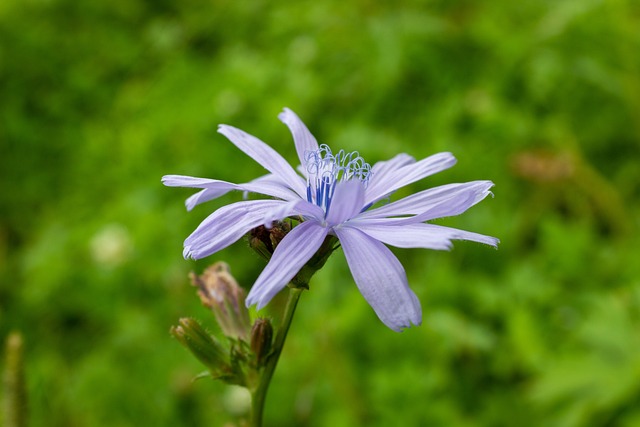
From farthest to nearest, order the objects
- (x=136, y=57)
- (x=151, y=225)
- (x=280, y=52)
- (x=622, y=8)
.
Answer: (x=136, y=57)
(x=280, y=52)
(x=622, y=8)
(x=151, y=225)

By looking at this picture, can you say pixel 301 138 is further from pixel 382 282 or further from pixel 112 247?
pixel 112 247

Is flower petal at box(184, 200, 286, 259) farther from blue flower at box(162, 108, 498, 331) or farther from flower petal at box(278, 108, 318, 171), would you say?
flower petal at box(278, 108, 318, 171)

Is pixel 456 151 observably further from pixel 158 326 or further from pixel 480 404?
pixel 158 326

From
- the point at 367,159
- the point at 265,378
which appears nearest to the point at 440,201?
the point at 265,378

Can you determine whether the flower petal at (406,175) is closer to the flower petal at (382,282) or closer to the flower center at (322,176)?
the flower center at (322,176)

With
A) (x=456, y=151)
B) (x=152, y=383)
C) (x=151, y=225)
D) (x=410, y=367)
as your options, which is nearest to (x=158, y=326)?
(x=152, y=383)
